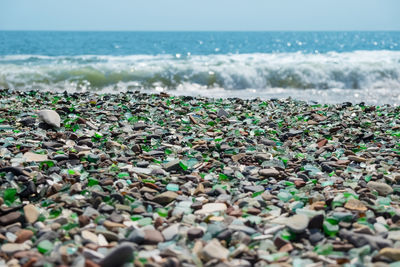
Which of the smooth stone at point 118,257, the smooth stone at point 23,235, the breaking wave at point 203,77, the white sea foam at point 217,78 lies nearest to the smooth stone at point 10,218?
the smooth stone at point 23,235

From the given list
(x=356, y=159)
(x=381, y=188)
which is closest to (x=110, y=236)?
(x=381, y=188)

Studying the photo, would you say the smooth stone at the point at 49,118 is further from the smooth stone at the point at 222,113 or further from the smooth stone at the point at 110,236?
the smooth stone at the point at 110,236

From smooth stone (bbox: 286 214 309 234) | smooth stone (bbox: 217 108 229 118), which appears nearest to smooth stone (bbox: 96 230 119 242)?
smooth stone (bbox: 286 214 309 234)

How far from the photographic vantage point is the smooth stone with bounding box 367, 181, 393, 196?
9.25ft

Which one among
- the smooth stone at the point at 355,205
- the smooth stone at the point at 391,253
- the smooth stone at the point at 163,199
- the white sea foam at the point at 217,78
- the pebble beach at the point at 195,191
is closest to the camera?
the smooth stone at the point at 391,253

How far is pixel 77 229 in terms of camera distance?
2.17m

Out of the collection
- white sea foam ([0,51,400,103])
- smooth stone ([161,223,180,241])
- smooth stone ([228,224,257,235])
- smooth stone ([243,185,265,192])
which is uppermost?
white sea foam ([0,51,400,103])

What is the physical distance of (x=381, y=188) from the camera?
2852 millimetres

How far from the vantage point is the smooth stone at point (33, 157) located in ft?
10.4

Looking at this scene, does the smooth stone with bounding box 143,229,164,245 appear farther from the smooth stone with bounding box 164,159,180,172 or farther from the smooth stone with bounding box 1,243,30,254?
the smooth stone with bounding box 164,159,180,172

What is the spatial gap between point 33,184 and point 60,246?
2.74 ft

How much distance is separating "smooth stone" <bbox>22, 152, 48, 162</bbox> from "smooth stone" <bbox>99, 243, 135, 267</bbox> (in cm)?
170

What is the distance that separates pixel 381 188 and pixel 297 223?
1.01 metres

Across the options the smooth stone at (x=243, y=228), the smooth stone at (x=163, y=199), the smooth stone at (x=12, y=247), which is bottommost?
the smooth stone at (x=12, y=247)
